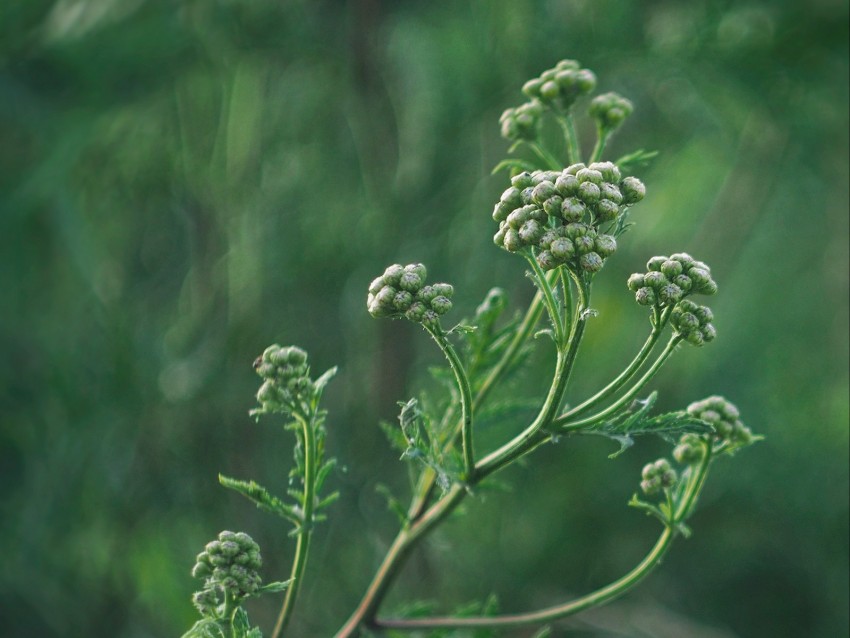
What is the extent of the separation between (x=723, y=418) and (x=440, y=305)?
18.1 inches

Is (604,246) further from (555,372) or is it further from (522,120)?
(522,120)

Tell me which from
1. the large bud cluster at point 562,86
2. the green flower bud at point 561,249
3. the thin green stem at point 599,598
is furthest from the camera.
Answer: the large bud cluster at point 562,86

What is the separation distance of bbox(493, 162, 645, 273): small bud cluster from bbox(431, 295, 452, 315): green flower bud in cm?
9

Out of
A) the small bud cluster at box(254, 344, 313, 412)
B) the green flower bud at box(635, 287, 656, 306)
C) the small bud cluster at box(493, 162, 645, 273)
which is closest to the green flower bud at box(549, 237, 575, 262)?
the small bud cluster at box(493, 162, 645, 273)

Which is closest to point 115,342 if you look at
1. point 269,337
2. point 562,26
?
point 269,337

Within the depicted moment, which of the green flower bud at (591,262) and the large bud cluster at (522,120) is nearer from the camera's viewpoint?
the green flower bud at (591,262)

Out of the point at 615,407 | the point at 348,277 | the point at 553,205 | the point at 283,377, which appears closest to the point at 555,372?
the point at 615,407

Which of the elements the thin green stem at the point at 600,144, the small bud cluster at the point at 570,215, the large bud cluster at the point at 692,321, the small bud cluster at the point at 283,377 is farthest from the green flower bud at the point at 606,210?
the small bud cluster at the point at 283,377

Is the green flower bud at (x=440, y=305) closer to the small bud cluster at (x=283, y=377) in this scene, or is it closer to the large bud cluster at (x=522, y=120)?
the small bud cluster at (x=283, y=377)

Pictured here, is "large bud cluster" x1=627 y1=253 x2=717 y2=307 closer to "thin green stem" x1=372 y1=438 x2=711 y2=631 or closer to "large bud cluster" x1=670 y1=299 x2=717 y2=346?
"large bud cluster" x1=670 y1=299 x2=717 y2=346

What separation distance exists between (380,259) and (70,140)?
39.6 inches

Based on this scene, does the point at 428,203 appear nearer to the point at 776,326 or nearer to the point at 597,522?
the point at 597,522

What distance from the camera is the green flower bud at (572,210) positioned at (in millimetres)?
921

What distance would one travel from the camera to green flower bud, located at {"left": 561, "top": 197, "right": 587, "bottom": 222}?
921mm
